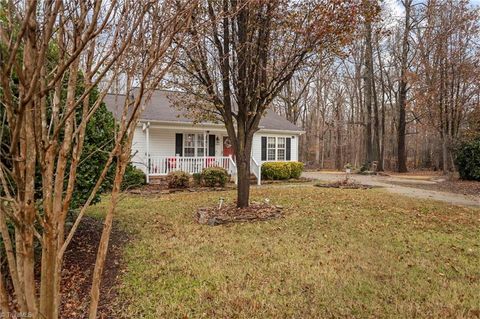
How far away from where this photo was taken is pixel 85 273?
423cm

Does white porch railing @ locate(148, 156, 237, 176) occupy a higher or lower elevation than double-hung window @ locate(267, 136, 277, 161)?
lower

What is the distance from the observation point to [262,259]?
4.64 metres

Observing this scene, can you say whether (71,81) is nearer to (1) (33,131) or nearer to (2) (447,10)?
(1) (33,131)

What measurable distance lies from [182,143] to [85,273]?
1167cm

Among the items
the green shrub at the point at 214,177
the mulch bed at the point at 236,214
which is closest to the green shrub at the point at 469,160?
the green shrub at the point at 214,177

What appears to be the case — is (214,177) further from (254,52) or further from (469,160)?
(469,160)

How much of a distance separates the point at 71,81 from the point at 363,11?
6.15 meters

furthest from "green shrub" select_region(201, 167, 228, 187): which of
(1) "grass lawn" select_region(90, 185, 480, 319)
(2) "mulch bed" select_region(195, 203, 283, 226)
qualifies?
(1) "grass lawn" select_region(90, 185, 480, 319)

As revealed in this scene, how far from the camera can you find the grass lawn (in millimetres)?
3314

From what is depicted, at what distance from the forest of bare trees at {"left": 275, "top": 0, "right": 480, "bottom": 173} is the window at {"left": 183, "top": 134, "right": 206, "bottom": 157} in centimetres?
564

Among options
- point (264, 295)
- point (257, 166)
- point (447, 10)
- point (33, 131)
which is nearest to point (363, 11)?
point (264, 295)

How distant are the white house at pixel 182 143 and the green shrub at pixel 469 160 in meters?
8.87

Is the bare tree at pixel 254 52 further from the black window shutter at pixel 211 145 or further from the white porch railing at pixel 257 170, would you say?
the black window shutter at pixel 211 145

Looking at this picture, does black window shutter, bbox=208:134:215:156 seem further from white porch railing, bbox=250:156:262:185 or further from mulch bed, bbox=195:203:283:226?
mulch bed, bbox=195:203:283:226
